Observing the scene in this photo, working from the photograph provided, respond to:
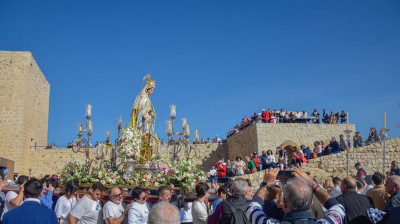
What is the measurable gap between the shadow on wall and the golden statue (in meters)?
18.9

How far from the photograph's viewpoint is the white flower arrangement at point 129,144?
8867 millimetres

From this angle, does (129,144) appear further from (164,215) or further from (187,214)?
(164,215)

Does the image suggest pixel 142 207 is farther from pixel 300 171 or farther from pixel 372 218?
pixel 372 218

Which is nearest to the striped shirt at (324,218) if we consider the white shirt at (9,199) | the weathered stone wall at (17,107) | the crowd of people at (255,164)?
the white shirt at (9,199)

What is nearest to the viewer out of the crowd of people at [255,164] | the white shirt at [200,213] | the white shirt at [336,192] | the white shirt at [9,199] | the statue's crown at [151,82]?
the white shirt at [200,213]

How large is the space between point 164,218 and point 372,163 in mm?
16931

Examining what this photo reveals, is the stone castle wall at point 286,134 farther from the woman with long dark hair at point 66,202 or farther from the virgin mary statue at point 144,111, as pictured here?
the woman with long dark hair at point 66,202

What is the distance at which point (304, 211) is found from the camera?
2.71 meters

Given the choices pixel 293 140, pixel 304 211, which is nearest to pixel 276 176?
pixel 304 211

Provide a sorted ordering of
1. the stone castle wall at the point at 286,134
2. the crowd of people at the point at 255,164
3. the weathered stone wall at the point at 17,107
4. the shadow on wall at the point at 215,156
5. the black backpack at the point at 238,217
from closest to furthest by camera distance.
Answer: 1. the black backpack at the point at 238,217
2. the crowd of people at the point at 255,164
3. the stone castle wall at the point at 286,134
4. the weathered stone wall at the point at 17,107
5. the shadow on wall at the point at 215,156

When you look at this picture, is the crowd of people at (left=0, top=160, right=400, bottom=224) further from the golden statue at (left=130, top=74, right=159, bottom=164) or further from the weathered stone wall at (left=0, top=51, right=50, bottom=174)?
the weathered stone wall at (left=0, top=51, right=50, bottom=174)

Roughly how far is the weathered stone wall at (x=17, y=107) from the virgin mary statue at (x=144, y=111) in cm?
1892

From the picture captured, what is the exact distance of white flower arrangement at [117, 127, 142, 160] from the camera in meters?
8.87

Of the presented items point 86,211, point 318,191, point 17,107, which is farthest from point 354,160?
point 17,107
